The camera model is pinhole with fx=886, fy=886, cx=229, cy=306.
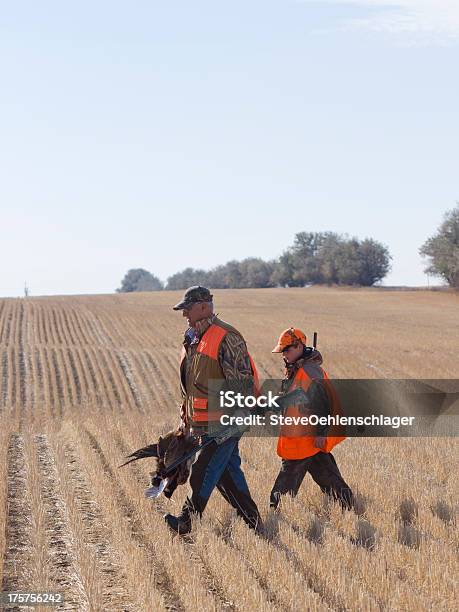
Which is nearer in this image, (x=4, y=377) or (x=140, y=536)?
(x=140, y=536)

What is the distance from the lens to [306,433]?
7.80m

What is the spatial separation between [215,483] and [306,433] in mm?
1043

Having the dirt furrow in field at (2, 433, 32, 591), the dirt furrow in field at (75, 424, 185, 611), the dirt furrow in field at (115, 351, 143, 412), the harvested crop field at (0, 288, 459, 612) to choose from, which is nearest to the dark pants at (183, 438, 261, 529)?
the harvested crop field at (0, 288, 459, 612)

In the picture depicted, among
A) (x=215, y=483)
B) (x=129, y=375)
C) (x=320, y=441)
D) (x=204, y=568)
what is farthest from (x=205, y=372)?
(x=129, y=375)

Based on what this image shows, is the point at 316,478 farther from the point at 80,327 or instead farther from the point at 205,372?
the point at 80,327

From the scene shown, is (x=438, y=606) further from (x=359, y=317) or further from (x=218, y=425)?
(x=359, y=317)

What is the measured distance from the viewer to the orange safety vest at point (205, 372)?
23.5ft

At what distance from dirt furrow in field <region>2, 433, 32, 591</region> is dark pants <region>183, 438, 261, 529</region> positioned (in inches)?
53.2

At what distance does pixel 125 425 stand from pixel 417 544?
26.0 ft

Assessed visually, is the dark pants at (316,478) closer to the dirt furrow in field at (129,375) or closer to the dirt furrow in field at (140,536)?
the dirt furrow in field at (140,536)

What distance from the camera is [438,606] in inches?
205

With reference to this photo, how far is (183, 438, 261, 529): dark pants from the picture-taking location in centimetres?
721

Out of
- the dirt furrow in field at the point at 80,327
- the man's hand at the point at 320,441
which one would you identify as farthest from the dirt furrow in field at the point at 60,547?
the dirt furrow in field at the point at 80,327

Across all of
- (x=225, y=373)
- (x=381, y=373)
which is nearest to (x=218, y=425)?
(x=225, y=373)
